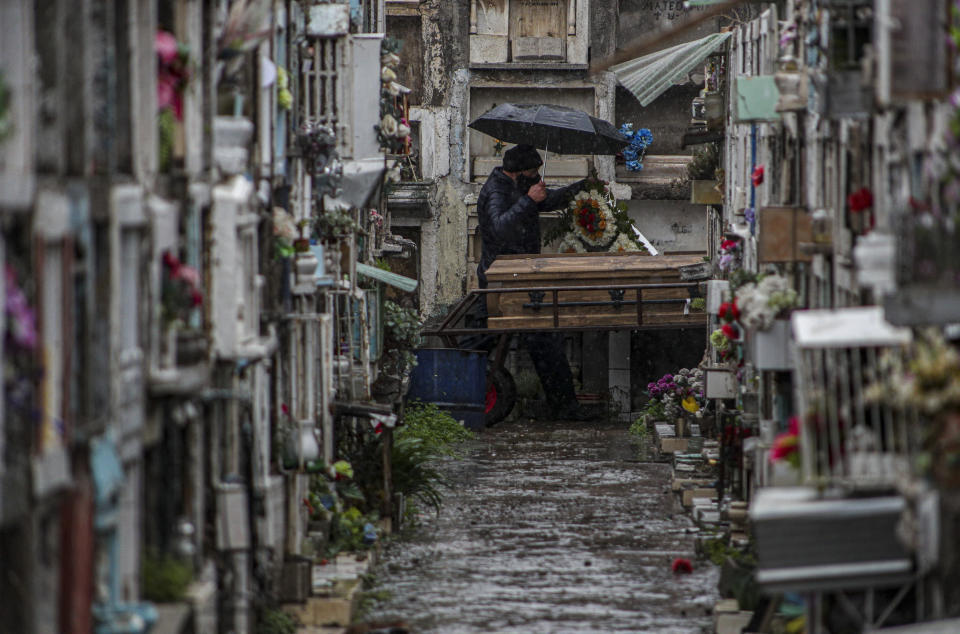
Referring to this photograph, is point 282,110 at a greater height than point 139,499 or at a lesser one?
greater

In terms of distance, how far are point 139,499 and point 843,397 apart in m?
5.29

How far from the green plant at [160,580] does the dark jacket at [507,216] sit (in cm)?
2517

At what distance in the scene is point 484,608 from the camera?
67.6ft

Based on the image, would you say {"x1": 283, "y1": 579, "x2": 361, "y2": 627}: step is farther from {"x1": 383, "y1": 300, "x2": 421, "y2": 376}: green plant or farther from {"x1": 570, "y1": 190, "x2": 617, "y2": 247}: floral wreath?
{"x1": 570, "y1": 190, "x2": 617, "y2": 247}: floral wreath

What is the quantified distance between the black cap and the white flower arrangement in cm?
1876

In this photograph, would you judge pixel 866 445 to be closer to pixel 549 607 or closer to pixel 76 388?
pixel 76 388

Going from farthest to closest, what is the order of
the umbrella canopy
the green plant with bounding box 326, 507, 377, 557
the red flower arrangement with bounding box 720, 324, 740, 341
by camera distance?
the umbrella canopy < the red flower arrangement with bounding box 720, 324, 740, 341 < the green plant with bounding box 326, 507, 377, 557

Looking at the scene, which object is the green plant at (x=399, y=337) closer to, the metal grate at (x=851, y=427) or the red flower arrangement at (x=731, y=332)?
the red flower arrangement at (x=731, y=332)

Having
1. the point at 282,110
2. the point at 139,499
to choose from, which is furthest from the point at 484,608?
the point at 139,499

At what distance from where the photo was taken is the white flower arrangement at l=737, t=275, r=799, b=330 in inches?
773

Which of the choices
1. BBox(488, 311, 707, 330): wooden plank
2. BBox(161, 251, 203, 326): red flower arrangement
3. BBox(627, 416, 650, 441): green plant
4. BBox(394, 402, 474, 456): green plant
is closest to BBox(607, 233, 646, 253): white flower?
BBox(488, 311, 707, 330): wooden plank

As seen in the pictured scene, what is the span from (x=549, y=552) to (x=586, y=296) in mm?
11716

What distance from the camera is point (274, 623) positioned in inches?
695

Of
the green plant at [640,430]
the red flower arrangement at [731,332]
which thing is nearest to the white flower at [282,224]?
the red flower arrangement at [731,332]
